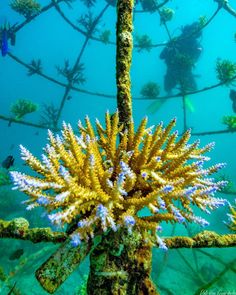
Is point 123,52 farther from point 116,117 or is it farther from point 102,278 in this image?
point 102,278

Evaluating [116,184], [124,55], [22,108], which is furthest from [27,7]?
[116,184]

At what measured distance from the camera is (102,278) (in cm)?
195

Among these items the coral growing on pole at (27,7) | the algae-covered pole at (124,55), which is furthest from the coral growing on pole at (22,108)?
the algae-covered pole at (124,55)

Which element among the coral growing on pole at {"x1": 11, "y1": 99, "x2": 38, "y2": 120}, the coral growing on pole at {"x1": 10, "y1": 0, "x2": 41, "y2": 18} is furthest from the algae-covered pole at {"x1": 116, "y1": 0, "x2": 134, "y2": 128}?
the coral growing on pole at {"x1": 10, "y1": 0, "x2": 41, "y2": 18}

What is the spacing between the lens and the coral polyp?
6.05 ft

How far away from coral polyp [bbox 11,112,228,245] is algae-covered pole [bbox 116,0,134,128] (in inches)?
5.6

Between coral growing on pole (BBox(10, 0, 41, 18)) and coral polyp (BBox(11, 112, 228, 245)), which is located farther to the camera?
coral growing on pole (BBox(10, 0, 41, 18))

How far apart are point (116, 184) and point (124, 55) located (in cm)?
110

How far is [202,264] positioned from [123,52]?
38.7 ft

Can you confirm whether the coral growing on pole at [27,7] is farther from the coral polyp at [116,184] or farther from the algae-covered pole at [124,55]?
the coral polyp at [116,184]

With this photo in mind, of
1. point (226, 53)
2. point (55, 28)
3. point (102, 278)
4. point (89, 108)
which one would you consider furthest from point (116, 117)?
point (55, 28)

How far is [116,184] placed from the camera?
1.88 metres

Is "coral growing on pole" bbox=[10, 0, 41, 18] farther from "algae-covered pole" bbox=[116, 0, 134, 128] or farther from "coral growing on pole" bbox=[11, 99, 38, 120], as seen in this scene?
"algae-covered pole" bbox=[116, 0, 134, 128]

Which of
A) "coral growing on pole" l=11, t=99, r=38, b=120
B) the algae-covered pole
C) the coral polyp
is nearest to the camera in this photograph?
the coral polyp
